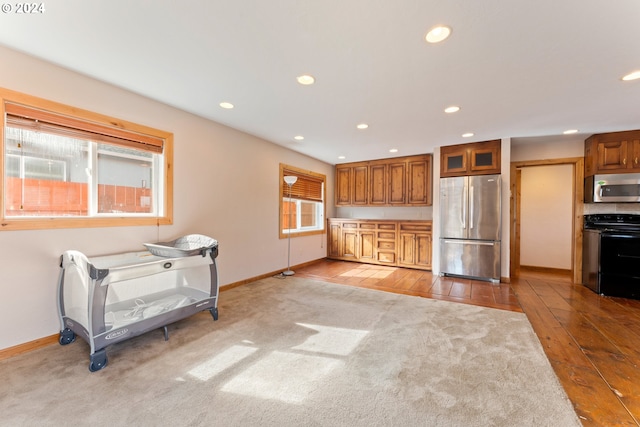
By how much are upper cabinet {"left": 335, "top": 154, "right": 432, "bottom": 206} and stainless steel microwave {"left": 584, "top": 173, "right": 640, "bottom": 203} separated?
2403 mm

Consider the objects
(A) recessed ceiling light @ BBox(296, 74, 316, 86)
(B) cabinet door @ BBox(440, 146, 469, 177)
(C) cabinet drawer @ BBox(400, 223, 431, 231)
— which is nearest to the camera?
(A) recessed ceiling light @ BBox(296, 74, 316, 86)

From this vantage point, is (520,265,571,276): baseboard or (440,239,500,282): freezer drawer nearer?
(440,239,500,282): freezer drawer

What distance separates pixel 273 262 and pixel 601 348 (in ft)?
13.6

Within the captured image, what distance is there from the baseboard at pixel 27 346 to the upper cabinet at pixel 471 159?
5.63 m

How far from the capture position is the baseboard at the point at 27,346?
6.51 feet

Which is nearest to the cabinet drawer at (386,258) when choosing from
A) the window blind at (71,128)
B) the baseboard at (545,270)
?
the baseboard at (545,270)

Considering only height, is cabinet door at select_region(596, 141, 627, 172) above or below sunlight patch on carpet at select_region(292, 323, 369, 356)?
above

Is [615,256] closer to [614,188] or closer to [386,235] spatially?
[614,188]

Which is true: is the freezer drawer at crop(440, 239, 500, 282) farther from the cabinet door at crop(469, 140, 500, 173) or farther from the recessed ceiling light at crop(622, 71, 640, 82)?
the recessed ceiling light at crop(622, 71, 640, 82)

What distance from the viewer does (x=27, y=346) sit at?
2.08 m

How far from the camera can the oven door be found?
3471 millimetres

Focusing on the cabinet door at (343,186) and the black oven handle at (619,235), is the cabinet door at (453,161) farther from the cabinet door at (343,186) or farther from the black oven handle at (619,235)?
the cabinet door at (343,186)

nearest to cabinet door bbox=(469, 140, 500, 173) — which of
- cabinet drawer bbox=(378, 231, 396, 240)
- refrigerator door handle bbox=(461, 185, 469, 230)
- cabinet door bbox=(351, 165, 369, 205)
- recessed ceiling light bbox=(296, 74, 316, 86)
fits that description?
refrigerator door handle bbox=(461, 185, 469, 230)

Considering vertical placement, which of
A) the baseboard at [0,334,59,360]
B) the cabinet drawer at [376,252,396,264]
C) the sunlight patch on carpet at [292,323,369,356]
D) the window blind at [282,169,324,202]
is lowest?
the sunlight patch on carpet at [292,323,369,356]
